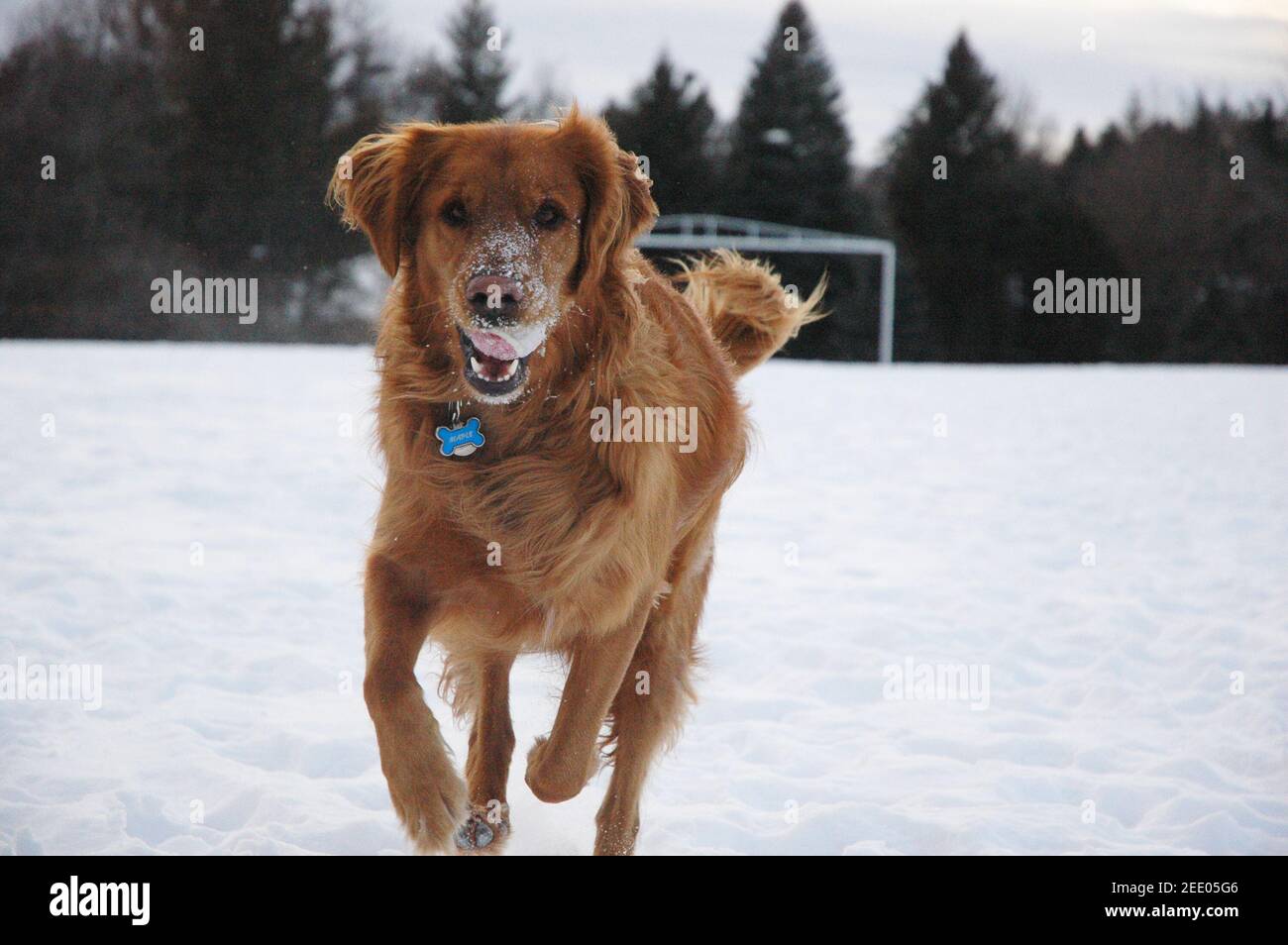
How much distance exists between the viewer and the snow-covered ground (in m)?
3.46

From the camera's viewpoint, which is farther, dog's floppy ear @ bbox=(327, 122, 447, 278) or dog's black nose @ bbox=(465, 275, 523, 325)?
dog's floppy ear @ bbox=(327, 122, 447, 278)

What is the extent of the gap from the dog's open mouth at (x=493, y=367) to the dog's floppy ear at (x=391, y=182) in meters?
0.44

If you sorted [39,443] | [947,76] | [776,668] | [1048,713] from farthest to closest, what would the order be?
1. [947,76]
2. [39,443]
3. [776,668]
4. [1048,713]

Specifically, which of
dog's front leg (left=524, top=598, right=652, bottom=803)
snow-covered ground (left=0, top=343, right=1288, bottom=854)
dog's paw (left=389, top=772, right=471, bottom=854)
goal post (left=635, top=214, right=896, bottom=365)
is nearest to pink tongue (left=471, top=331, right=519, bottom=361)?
snow-covered ground (left=0, top=343, right=1288, bottom=854)

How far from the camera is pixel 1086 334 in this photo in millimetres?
26422

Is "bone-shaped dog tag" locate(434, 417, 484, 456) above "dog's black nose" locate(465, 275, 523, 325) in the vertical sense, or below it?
below

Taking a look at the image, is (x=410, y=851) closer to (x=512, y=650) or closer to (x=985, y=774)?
(x=512, y=650)

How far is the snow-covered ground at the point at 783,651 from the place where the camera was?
3.46 metres

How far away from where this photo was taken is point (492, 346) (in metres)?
2.91

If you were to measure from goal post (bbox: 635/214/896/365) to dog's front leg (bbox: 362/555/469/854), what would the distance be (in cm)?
1565

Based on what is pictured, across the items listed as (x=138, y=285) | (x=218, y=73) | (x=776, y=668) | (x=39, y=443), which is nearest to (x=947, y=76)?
(x=218, y=73)

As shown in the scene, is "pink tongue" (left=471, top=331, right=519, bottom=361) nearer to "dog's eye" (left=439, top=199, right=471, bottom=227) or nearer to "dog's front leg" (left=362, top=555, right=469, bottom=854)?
"dog's eye" (left=439, top=199, right=471, bottom=227)

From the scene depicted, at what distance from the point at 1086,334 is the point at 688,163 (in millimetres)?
9949

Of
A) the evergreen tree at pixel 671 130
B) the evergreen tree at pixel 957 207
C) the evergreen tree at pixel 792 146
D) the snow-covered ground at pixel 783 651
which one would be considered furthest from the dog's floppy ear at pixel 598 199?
the evergreen tree at pixel 957 207
